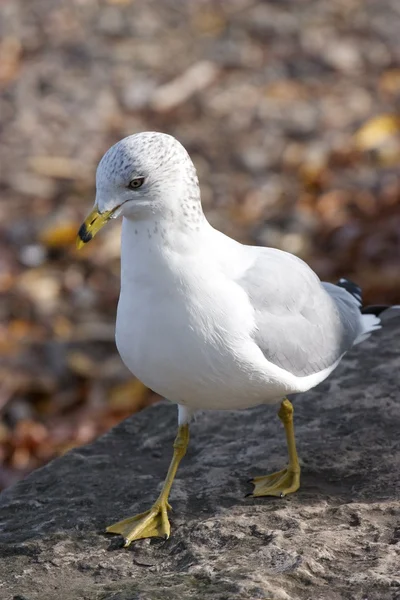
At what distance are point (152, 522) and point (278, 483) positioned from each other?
0.52m

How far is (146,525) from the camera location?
389cm

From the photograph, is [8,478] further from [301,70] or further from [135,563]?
[301,70]

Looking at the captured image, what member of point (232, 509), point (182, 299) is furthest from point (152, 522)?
point (182, 299)

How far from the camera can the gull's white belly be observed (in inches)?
144

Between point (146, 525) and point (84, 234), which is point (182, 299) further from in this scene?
point (146, 525)

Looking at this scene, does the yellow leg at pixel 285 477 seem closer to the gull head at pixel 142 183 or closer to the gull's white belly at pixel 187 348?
the gull's white belly at pixel 187 348

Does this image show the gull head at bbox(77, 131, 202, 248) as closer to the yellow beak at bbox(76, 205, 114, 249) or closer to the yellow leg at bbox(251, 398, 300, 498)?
the yellow beak at bbox(76, 205, 114, 249)

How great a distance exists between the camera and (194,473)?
4.37 m

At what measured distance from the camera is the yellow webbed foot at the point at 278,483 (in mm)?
4074

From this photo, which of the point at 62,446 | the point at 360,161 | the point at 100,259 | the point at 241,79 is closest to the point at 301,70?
the point at 241,79

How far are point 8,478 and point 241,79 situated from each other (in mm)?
4620

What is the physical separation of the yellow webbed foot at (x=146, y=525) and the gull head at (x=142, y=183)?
1.02 metres

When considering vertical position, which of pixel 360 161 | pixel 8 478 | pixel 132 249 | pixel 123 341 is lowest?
pixel 8 478

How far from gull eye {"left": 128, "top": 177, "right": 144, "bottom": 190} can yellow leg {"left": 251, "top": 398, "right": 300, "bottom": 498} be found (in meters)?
1.12
